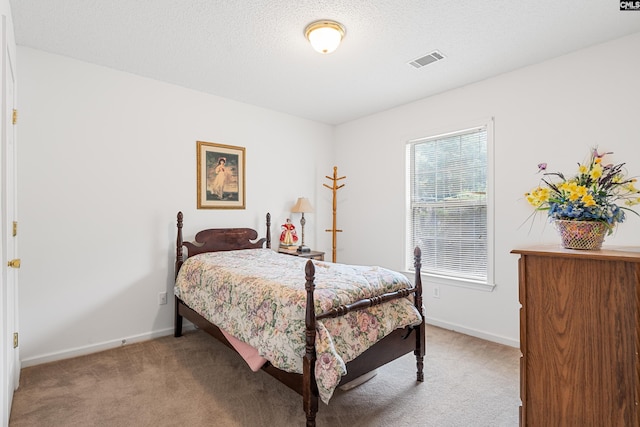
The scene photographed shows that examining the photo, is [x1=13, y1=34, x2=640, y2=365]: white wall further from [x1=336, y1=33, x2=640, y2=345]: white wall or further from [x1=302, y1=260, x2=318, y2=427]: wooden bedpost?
[x1=302, y1=260, x2=318, y2=427]: wooden bedpost

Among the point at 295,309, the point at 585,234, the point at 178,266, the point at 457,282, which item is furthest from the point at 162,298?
the point at 585,234

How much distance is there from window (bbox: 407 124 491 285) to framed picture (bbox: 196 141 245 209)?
6.81ft

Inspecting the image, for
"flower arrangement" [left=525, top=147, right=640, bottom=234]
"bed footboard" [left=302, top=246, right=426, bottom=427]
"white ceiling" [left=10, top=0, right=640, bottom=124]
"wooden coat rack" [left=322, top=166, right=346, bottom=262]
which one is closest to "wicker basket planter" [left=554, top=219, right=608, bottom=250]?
"flower arrangement" [left=525, top=147, right=640, bottom=234]

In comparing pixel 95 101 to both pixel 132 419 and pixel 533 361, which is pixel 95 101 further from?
pixel 533 361

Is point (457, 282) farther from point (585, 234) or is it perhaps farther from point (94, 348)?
point (94, 348)

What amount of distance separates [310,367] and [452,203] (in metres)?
2.59

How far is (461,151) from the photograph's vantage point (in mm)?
3516

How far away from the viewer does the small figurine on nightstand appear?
407 cm

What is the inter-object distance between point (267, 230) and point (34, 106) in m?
2.43

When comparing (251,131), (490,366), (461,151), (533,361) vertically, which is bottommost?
(490,366)

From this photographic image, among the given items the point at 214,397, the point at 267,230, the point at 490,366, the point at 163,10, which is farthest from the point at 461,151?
the point at 214,397

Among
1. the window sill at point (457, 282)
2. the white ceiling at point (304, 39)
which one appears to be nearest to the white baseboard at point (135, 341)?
the window sill at point (457, 282)

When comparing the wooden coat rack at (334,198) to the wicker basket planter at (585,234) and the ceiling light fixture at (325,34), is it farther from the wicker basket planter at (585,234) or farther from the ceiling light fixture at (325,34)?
the wicker basket planter at (585,234)

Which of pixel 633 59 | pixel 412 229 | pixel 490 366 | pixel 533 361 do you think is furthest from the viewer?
pixel 412 229
